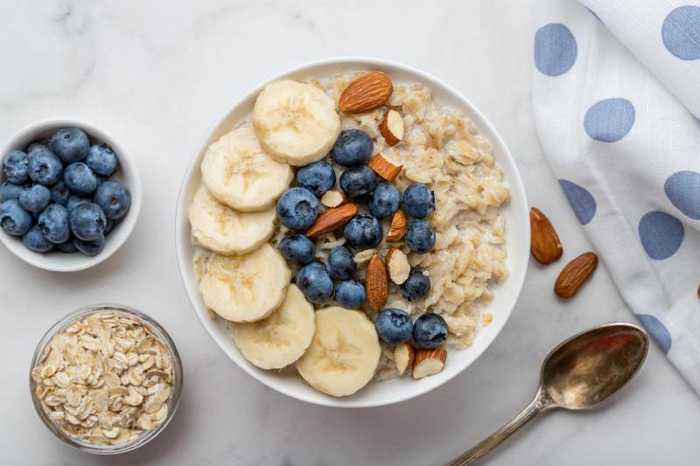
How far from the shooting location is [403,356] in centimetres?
150

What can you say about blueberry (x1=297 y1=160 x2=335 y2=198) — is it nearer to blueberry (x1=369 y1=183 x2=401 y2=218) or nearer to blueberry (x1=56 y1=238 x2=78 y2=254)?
blueberry (x1=369 y1=183 x2=401 y2=218)

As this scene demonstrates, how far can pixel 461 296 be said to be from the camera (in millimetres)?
1496

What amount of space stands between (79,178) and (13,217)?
0.46 feet

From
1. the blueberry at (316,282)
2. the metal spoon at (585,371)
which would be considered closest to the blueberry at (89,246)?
the blueberry at (316,282)

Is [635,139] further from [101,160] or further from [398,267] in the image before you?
[101,160]

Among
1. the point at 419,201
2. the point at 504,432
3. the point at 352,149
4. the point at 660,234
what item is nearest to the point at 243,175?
the point at 352,149

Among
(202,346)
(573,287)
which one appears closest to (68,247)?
(202,346)

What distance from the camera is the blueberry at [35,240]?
5.45ft

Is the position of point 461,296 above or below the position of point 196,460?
above

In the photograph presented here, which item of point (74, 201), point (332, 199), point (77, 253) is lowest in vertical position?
point (77, 253)

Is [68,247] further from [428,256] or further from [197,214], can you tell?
[428,256]

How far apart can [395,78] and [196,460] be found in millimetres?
876

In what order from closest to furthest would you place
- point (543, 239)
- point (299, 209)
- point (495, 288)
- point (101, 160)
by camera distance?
1. point (299, 209)
2. point (495, 288)
3. point (101, 160)
4. point (543, 239)

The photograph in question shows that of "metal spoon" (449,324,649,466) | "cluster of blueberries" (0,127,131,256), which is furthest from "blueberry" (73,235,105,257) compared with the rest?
"metal spoon" (449,324,649,466)
